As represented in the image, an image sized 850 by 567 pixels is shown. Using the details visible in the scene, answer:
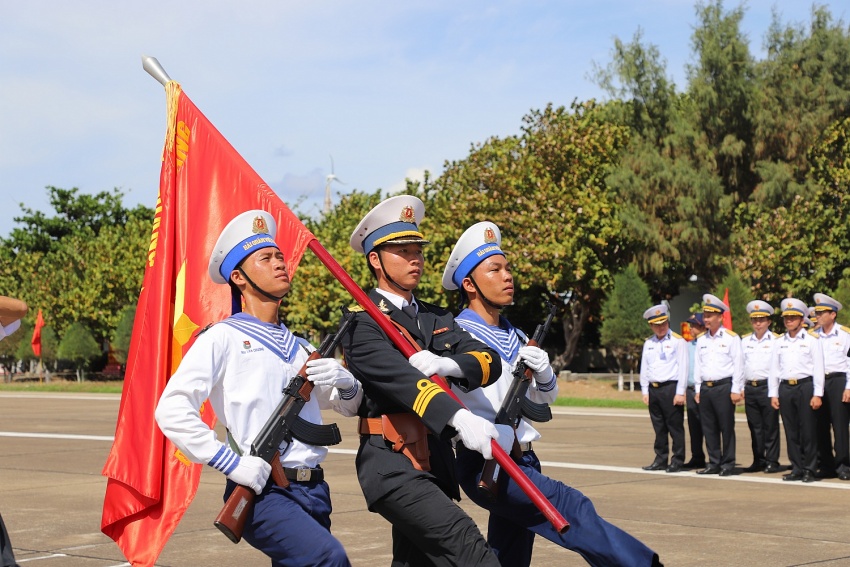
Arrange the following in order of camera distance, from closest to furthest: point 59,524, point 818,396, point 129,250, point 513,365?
point 513,365
point 59,524
point 818,396
point 129,250

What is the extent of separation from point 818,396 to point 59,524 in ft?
25.9

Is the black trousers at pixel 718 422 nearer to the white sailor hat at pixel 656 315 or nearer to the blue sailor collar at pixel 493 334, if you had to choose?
the white sailor hat at pixel 656 315

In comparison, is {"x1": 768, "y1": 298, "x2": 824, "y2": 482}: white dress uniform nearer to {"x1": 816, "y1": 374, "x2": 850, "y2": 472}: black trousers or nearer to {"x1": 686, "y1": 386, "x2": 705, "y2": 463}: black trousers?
{"x1": 816, "y1": 374, "x2": 850, "y2": 472}: black trousers

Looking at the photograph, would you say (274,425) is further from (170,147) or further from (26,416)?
(26,416)

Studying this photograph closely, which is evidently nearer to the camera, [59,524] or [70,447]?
[59,524]

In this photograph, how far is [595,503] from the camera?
10.6 m

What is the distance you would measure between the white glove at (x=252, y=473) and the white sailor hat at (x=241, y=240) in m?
0.93

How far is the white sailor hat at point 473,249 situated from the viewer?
571cm

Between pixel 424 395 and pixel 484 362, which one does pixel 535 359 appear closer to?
pixel 484 362

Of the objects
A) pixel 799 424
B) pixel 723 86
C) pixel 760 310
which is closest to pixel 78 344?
pixel 723 86

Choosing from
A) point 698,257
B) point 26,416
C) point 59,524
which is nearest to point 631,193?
point 698,257

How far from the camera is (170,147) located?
6.08 metres

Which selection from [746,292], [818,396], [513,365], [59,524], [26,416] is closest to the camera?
[513,365]

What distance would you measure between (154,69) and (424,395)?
250cm
